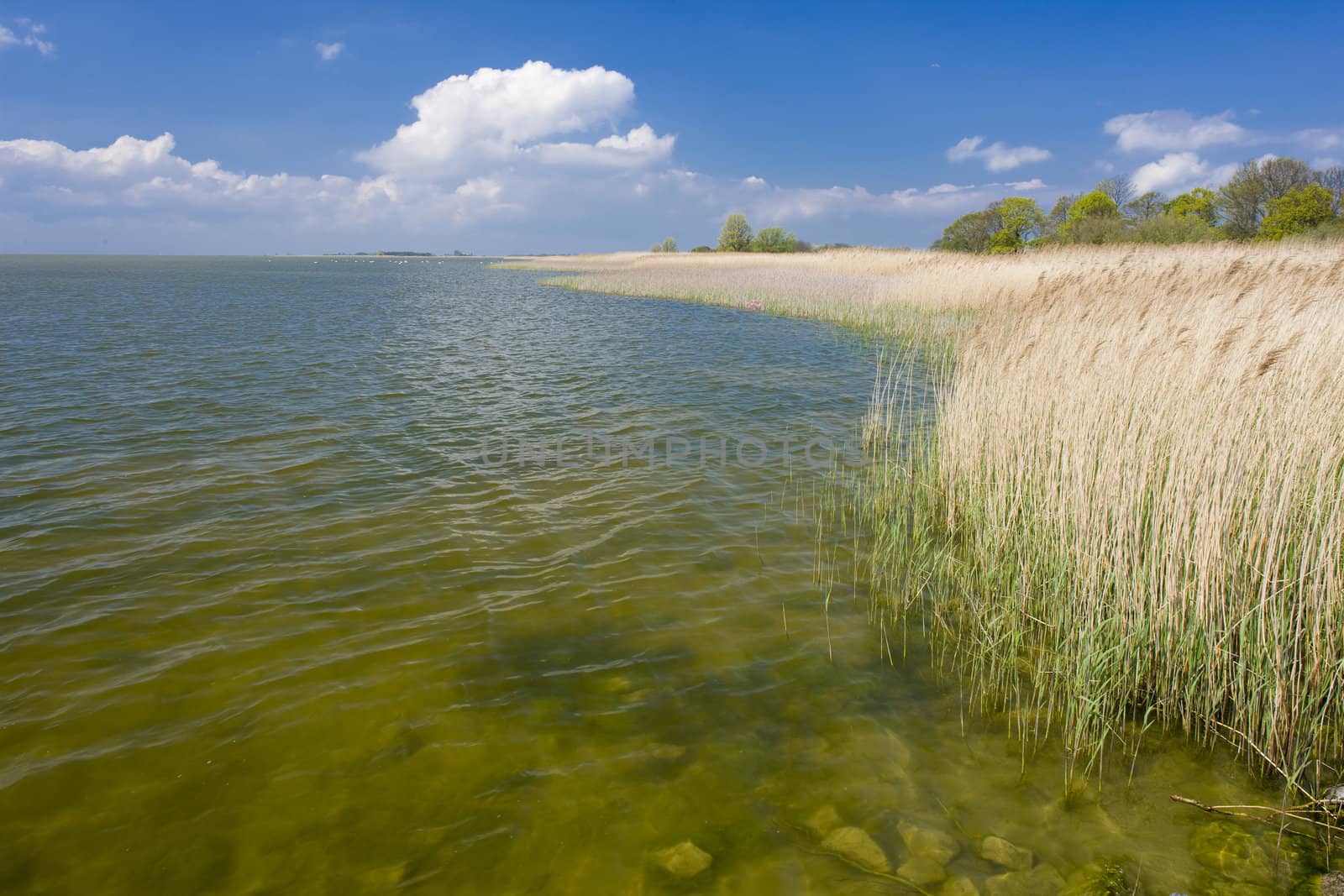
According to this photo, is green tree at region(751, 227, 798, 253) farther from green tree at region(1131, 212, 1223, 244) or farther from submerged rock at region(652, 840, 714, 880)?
submerged rock at region(652, 840, 714, 880)

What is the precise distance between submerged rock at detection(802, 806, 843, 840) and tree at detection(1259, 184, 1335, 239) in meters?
43.5

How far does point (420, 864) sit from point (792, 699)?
2218 mm

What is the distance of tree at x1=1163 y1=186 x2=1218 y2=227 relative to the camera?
140ft

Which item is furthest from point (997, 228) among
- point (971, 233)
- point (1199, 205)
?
point (1199, 205)

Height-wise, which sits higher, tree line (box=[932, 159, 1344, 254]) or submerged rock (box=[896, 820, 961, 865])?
tree line (box=[932, 159, 1344, 254])

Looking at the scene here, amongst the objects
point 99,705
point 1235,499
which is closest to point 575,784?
point 99,705

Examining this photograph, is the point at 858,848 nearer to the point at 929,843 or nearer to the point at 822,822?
the point at 822,822

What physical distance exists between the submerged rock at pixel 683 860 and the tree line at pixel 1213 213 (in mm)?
32368

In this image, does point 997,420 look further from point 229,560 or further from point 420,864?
point 229,560

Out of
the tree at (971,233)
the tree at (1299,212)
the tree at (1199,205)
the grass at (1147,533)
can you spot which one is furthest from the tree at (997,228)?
the grass at (1147,533)

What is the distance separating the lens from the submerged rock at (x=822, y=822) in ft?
→ 9.99

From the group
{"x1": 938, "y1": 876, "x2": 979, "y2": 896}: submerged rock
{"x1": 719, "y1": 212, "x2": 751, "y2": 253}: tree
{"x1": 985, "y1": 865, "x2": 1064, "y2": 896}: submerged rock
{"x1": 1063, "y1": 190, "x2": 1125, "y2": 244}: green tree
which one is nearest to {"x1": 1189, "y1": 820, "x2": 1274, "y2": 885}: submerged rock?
{"x1": 985, "y1": 865, "x2": 1064, "y2": 896}: submerged rock

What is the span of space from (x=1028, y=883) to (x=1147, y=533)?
242 centimetres

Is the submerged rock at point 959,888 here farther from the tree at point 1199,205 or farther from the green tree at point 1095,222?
the tree at point 1199,205
